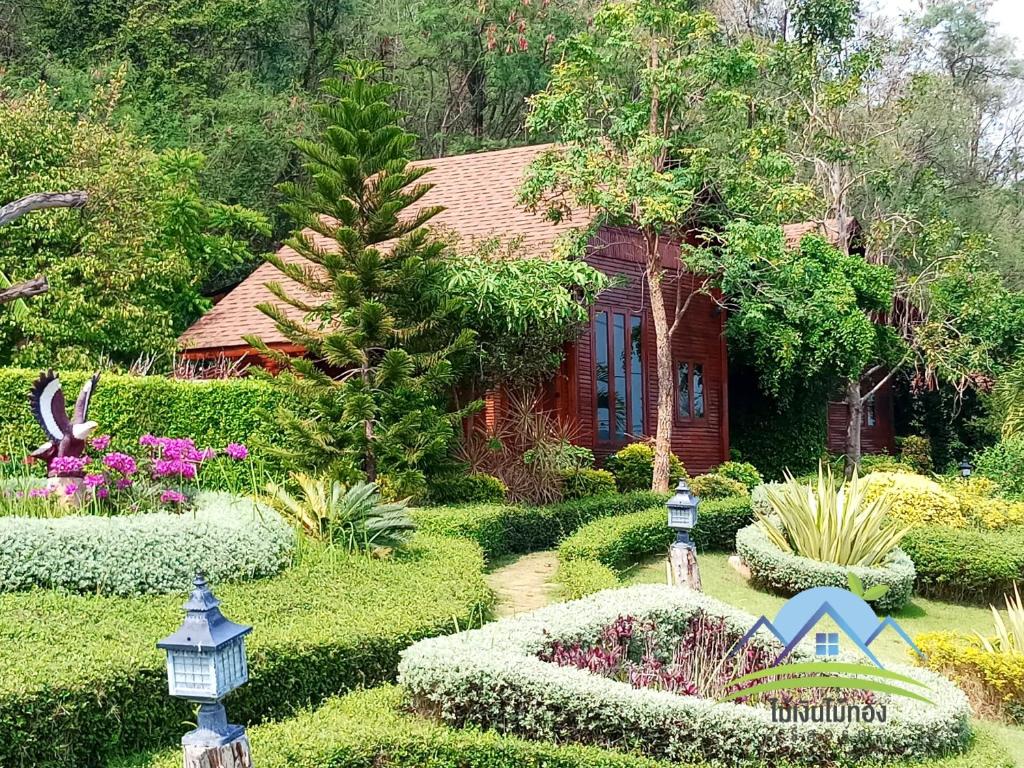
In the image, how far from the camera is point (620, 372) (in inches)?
671

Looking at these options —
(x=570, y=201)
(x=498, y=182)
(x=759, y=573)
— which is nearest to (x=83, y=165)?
(x=498, y=182)

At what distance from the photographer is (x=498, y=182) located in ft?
59.9

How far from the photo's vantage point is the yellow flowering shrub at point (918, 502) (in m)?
13.2

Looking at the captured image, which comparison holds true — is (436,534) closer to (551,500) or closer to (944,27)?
(551,500)

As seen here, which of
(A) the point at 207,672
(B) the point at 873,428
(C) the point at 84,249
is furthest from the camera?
(B) the point at 873,428

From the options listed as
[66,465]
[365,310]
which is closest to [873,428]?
[365,310]

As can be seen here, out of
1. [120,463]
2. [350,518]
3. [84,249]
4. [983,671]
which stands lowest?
[983,671]

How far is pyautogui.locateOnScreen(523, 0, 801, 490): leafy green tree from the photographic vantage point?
14297mm

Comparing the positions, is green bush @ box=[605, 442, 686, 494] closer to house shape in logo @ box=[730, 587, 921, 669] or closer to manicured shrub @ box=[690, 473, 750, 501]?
manicured shrub @ box=[690, 473, 750, 501]

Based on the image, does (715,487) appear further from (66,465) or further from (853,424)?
(66,465)

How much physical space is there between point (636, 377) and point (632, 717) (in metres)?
12.3

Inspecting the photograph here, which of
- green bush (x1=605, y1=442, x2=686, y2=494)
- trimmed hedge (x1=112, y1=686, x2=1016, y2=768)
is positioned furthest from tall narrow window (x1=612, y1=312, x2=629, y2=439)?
trimmed hedge (x1=112, y1=686, x2=1016, y2=768)

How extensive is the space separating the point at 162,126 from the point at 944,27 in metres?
27.4

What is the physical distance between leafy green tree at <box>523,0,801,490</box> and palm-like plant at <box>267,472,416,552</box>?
236 inches
